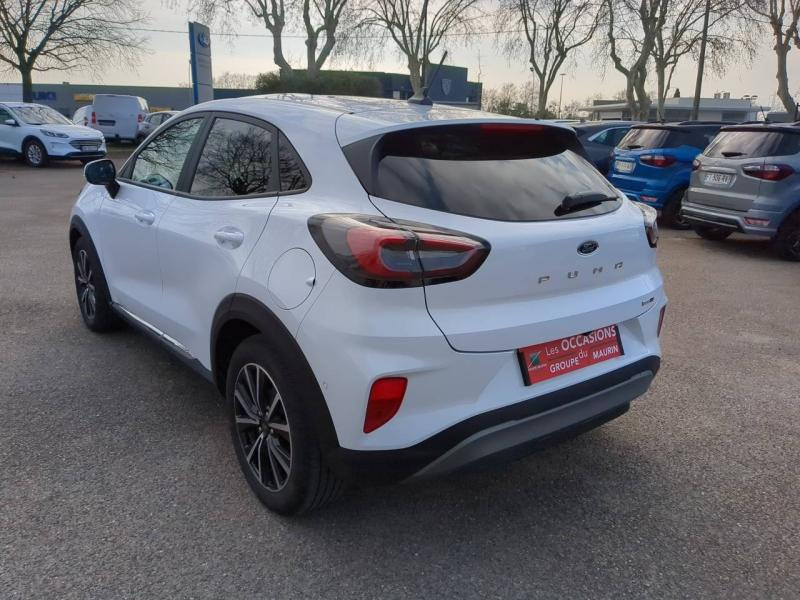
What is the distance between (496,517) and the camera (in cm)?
273

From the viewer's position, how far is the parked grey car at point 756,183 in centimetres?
782

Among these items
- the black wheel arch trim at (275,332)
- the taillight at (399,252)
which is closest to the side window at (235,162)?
the black wheel arch trim at (275,332)

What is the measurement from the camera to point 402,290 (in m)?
2.15

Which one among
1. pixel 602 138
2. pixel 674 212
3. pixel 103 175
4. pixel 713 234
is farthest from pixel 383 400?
pixel 602 138

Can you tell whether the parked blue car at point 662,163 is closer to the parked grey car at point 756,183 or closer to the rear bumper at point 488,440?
the parked grey car at point 756,183

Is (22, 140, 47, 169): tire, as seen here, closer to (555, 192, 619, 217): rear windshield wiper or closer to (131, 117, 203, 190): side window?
(131, 117, 203, 190): side window

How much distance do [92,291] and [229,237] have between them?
2.36 metres

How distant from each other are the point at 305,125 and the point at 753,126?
743 centimetres

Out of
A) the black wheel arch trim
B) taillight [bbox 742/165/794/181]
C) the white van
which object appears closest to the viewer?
the black wheel arch trim

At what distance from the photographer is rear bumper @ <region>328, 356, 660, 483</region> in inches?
87.6

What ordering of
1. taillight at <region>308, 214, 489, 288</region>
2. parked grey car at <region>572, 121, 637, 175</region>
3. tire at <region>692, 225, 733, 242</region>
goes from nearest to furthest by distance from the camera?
taillight at <region>308, 214, 489, 288</region> → tire at <region>692, 225, 733, 242</region> → parked grey car at <region>572, 121, 637, 175</region>

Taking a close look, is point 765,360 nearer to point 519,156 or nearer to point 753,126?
point 519,156

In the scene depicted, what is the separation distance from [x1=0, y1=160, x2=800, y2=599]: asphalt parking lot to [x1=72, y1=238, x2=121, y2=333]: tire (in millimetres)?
383

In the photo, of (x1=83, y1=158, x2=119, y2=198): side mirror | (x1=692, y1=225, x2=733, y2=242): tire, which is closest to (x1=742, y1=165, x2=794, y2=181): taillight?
(x1=692, y1=225, x2=733, y2=242): tire
